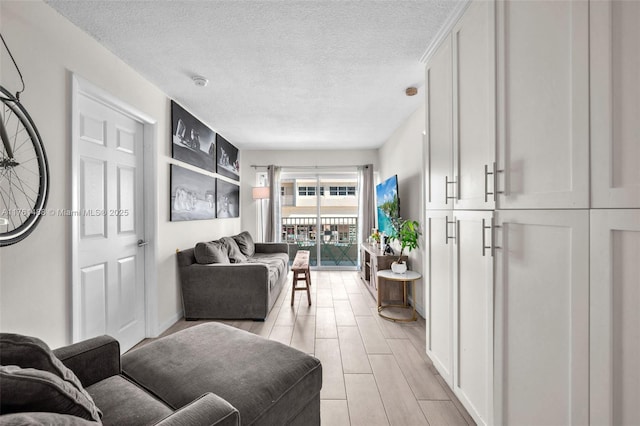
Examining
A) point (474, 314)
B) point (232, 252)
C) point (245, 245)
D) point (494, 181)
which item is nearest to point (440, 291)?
point (474, 314)

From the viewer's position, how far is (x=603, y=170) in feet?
3.00

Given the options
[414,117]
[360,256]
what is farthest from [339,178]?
[414,117]

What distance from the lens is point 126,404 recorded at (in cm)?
113

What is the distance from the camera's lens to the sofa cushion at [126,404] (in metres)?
1.05

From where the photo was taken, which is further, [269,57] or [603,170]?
[269,57]

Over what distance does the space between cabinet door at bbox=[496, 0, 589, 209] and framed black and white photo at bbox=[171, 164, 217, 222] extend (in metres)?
3.13

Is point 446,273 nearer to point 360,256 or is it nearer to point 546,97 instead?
point 546,97

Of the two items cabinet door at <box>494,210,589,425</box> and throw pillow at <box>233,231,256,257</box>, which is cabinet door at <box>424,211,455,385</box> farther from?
throw pillow at <box>233,231,256,257</box>

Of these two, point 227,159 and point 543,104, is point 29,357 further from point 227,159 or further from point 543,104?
point 227,159

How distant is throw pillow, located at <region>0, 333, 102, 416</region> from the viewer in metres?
0.97

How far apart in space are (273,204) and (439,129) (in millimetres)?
4237

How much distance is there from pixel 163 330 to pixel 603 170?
3.62m

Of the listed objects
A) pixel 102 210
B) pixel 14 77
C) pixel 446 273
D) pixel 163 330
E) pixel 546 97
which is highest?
pixel 14 77

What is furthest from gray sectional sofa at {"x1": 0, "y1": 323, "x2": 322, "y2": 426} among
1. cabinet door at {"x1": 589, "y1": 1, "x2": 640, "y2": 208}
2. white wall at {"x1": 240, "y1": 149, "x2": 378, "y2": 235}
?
white wall at {"x1": 240, "y1": 149, "x2": 378, "y2": 235}
